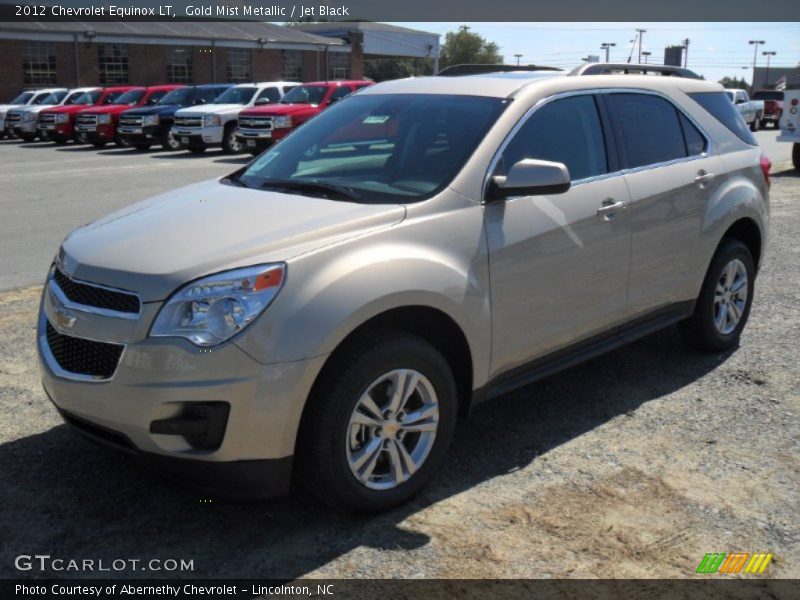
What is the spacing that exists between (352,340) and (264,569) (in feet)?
3.03

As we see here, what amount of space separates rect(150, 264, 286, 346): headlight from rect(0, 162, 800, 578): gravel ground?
877 mm

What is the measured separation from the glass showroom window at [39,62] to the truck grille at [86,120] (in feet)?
56.0

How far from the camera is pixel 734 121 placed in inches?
233

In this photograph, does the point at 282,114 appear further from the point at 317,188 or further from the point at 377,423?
the point at 377,423

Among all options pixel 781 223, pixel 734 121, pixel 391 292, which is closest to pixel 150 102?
pixel 781 223

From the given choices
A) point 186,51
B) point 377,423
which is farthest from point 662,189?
point 186,51

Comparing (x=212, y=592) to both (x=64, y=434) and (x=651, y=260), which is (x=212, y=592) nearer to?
(x=64, y=434)

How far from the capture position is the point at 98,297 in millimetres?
3461

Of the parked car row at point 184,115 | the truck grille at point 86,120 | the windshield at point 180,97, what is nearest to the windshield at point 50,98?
the parked car row at point 184,115

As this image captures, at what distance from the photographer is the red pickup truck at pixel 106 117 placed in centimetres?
2484

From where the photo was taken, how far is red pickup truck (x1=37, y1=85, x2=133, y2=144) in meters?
26.2

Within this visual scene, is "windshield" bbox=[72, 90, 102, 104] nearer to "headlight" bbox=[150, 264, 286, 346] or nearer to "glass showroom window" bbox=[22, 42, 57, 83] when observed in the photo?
"glass showroom window" bbox=[22, 42, 57, 83]

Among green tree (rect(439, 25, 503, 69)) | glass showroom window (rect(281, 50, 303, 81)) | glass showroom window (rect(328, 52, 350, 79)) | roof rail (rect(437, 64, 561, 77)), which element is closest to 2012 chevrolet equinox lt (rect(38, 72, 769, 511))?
roof rail (rect(437, 64, 561, 77))

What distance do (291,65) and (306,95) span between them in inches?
1177
